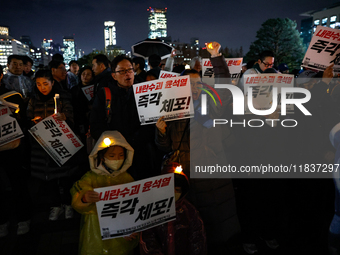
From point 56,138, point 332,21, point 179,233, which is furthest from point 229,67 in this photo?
point 332,21

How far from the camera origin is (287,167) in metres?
3.11

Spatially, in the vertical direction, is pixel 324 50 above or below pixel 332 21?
below

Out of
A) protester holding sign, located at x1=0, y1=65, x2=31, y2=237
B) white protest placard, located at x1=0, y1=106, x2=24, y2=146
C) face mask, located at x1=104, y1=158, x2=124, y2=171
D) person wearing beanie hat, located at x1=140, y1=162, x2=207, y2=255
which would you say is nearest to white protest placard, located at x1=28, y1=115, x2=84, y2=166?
white protest placard, located at x1=0, y1=106, x2=24, y2=146

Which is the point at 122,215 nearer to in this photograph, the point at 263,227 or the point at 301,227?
the point at 263,227

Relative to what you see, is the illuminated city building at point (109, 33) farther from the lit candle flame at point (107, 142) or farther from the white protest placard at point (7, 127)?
the lit candle flame at point (107, 142)

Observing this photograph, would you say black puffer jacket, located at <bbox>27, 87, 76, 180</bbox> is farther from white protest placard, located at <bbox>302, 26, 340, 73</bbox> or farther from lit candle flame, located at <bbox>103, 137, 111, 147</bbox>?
white protest placard, located at <bbox>302, 26, 340, 73</bbox>

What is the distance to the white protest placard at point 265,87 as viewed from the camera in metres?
3.25

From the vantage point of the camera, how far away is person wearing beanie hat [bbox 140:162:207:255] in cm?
251

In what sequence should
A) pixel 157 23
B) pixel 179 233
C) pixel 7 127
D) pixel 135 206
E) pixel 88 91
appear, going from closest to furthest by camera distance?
pixel 135 206 → pixel 179 233 → pixel 7 127 → pixel 88 91 → pixel 157 23

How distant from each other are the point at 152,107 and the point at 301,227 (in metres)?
2.65

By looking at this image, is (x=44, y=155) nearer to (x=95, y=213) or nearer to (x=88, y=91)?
(x=95, y=213)

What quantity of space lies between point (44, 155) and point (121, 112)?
1432 millimetres

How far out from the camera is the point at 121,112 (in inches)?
132

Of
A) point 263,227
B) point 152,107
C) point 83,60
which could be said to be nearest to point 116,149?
point 152,107
